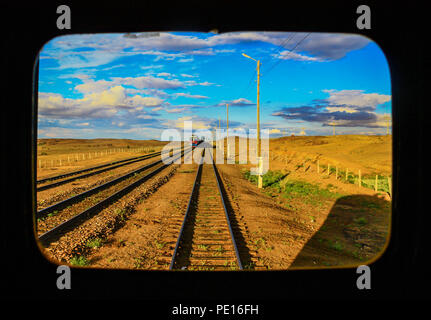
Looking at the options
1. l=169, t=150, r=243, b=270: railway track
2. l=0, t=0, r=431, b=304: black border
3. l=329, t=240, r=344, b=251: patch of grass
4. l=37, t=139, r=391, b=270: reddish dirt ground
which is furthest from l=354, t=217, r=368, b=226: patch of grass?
l=0, t=0, r=431, b=304: black border

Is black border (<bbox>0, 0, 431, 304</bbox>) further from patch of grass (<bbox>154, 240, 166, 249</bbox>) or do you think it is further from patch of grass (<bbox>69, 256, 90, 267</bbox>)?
patch of grass (<bbox>154, 240, 166, 249</bbox>)

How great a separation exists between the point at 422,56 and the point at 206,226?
720cm

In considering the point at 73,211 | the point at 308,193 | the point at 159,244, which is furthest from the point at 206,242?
the point at 308,193

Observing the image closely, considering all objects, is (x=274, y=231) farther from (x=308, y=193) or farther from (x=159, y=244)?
(x=308, y=193)

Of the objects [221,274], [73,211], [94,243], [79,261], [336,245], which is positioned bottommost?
[336,245]

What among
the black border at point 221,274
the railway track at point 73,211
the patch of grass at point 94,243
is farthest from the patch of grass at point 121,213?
the black border at point 221,274

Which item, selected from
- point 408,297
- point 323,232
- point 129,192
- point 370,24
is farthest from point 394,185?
point 129,192

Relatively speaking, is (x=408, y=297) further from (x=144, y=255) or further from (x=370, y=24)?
(x=144, y=255)

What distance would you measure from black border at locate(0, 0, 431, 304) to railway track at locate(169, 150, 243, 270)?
11.7ft

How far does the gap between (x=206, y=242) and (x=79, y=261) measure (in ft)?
9.45

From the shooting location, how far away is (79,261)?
5.84 m

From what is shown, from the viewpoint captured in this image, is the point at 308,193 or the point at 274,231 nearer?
the point at 274,231

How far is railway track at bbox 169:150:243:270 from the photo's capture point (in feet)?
18.0
